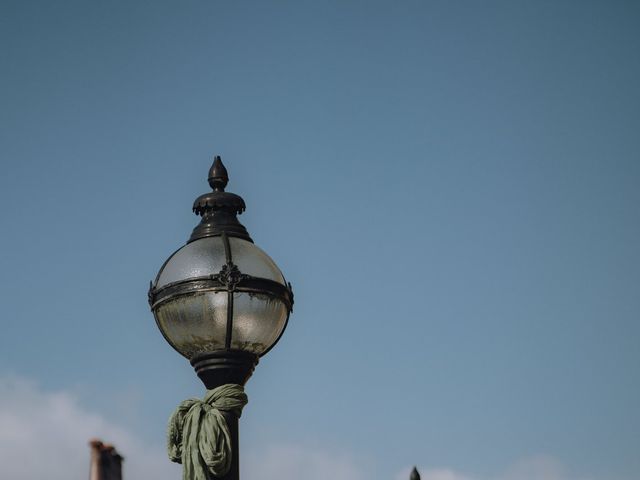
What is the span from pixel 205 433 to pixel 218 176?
208 centimetres

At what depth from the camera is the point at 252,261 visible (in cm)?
791

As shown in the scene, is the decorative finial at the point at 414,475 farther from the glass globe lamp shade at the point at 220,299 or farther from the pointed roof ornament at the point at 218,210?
the pointed roof ornament at the point at 218,210

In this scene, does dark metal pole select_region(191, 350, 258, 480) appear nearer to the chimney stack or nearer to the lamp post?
the lamp post

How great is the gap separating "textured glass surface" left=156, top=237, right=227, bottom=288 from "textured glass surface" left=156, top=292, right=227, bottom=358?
0.17m

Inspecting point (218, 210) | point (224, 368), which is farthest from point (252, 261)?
point (224, 368)

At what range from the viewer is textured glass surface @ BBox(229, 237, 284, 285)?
7.85 metres

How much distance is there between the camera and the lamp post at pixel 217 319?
24.6ft

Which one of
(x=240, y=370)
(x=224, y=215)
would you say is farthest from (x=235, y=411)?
(x=224, y=215)

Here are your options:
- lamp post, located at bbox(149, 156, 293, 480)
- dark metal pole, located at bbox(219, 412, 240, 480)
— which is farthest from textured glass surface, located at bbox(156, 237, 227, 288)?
dark metal pole, located at bbox(219, 412, 240, 480)

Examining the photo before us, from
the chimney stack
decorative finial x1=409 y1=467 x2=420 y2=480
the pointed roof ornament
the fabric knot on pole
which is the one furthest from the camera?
the chimney stack

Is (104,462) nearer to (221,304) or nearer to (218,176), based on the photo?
(218,176)

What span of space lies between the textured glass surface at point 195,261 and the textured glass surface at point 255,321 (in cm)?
28

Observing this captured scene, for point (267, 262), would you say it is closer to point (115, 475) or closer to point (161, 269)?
point (161, 269)

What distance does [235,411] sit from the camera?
7594 millimetres
